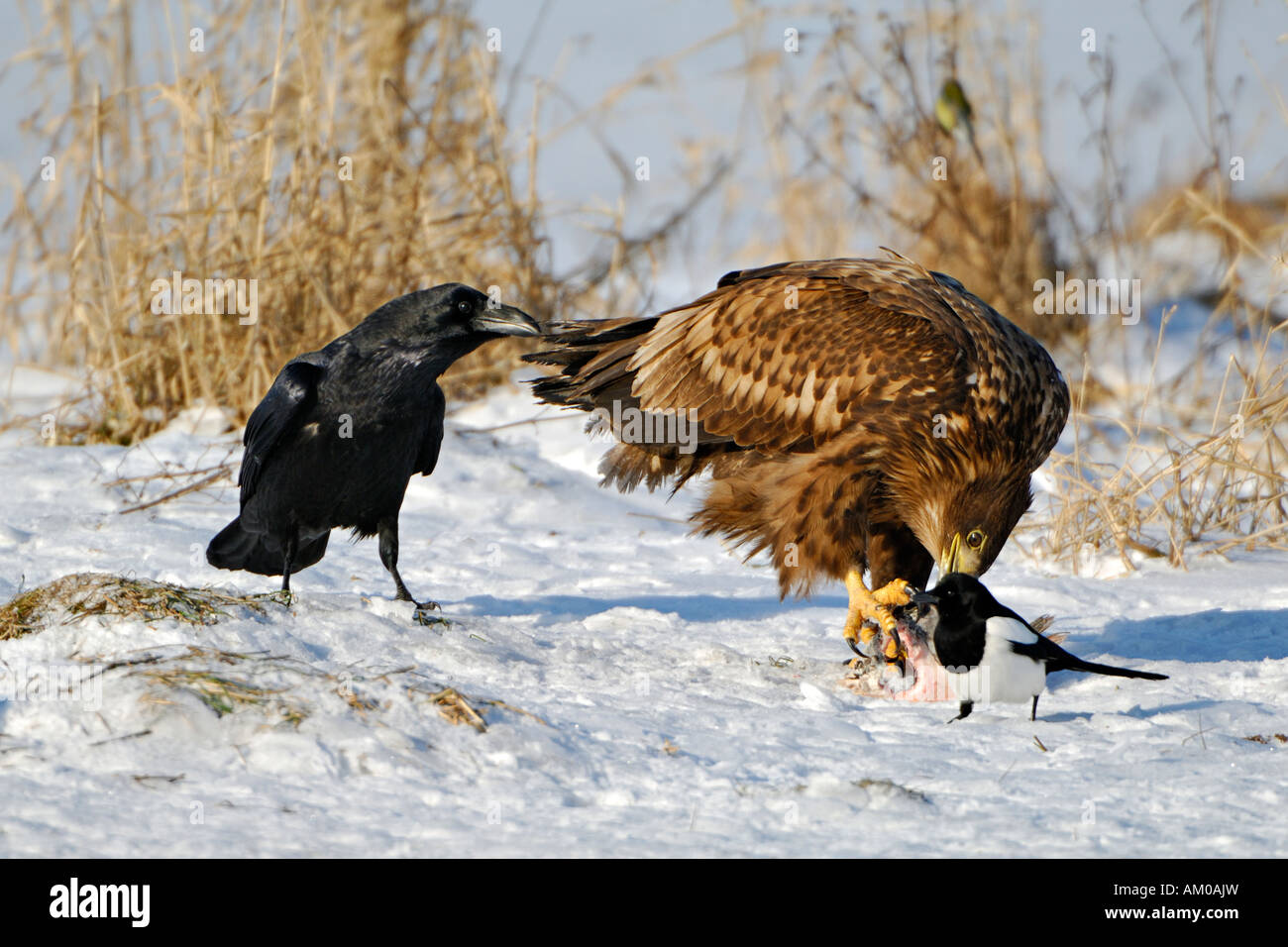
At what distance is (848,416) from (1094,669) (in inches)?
39.5

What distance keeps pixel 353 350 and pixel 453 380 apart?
3334 millimetres

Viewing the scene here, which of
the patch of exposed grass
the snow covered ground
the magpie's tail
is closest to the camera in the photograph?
the snow covered ground

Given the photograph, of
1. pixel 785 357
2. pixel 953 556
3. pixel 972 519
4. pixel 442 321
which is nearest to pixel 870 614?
pixel 953 556

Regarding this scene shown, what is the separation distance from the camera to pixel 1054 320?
29.5 feet

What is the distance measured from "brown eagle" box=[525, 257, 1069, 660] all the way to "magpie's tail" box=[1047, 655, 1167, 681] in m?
0.43

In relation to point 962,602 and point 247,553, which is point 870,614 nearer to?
point 962,602

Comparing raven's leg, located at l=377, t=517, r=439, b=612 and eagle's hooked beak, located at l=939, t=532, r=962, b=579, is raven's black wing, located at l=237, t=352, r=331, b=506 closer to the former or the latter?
raven's leg, located at l=377, t=517, r=439, b=612

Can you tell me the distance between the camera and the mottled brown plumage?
13.1ft

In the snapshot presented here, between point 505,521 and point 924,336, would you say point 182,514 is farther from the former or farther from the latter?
point 924,336

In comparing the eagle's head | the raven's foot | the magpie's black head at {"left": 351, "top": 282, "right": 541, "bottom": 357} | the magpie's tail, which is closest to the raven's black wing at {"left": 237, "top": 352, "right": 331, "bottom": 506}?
the magpie's black head at {"left": 351, "top": 282, "right": 541, "bottom": 357}

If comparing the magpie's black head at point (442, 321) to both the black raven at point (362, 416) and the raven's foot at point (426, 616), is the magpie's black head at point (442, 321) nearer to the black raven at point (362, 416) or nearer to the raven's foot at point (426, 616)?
the black raven at point (362, 416)

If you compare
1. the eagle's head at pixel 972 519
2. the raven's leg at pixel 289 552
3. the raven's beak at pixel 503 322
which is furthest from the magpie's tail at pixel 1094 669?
the raven's leg at pixel 289 552

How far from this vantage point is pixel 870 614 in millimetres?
4051
